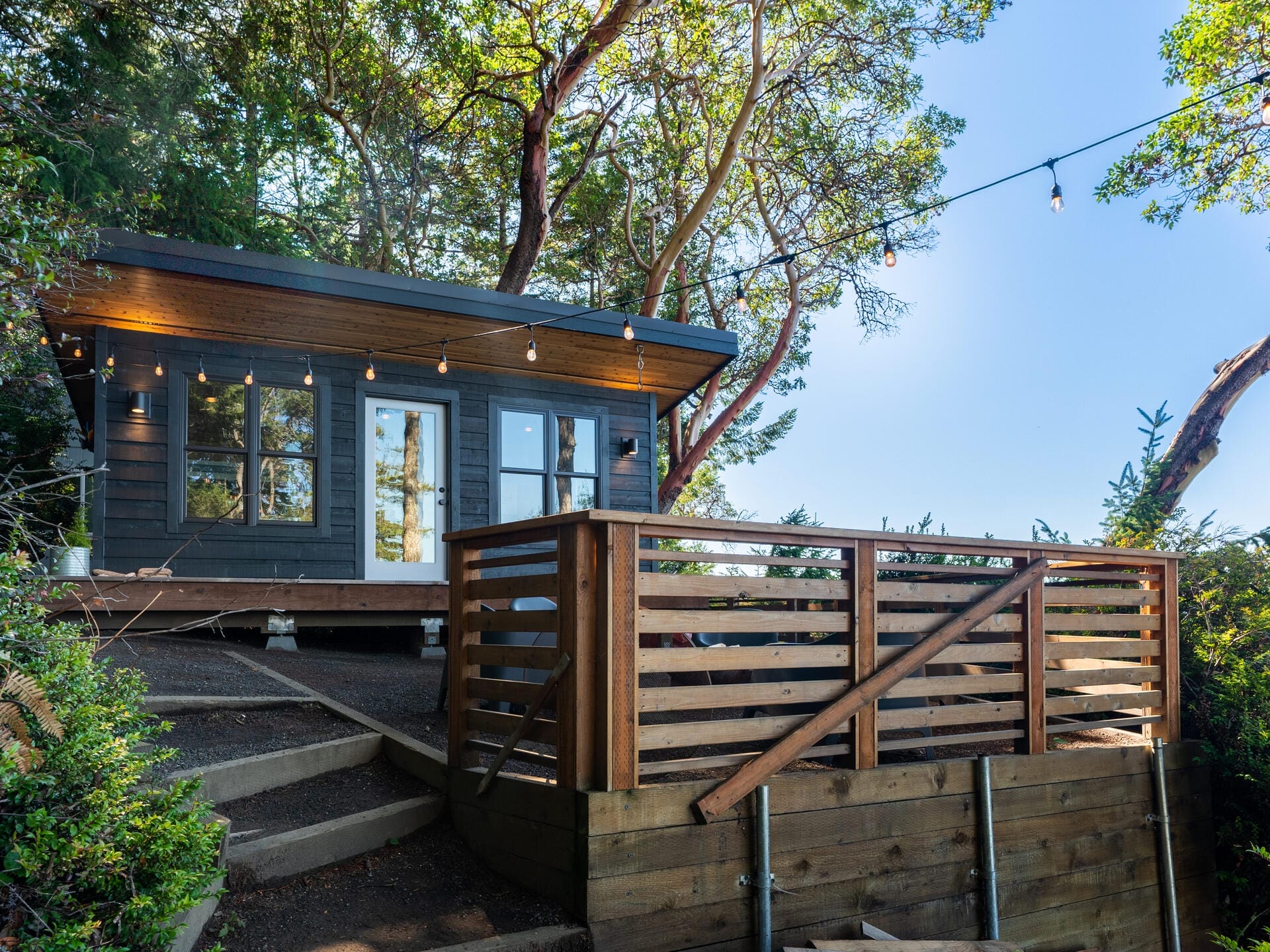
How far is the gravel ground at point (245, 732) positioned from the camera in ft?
13.4

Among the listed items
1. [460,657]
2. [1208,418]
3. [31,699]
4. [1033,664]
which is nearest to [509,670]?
[460,657]

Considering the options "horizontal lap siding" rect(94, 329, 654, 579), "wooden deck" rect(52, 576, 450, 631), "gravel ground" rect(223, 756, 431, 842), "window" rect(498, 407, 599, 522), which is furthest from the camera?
"window" rect(498, 407, 599, 522)

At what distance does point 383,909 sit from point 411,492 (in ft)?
18.8

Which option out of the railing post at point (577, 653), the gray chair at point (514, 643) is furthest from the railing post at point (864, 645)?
the gray chair at point (514, 643)

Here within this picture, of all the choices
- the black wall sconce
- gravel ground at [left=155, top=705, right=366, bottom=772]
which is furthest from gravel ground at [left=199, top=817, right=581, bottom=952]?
the black wall sconce

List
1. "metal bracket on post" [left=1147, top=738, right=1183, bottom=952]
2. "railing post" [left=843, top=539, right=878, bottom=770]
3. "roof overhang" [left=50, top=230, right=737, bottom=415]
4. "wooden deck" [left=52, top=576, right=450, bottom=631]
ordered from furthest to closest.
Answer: "wooden deck" [left=52, top=576, right=450, bottom=631], "roof overhang" [left=50, top=230, right=737, bottom=415], "metal bracket on post" [left=1147, top=738, right=1183, bottom=952], "railing post" [left=843, top=539, right=878, bottom=770]

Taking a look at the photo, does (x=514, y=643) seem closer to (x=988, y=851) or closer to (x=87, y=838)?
(x=988, y=851)

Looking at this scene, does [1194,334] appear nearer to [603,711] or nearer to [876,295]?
[876,295]

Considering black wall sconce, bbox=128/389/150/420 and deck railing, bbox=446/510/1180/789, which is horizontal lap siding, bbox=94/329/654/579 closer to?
black wall sconce, bbox=128/389/150/420

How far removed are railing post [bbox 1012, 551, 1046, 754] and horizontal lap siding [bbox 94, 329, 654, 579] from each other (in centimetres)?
541

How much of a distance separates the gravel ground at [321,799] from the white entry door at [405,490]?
424cm

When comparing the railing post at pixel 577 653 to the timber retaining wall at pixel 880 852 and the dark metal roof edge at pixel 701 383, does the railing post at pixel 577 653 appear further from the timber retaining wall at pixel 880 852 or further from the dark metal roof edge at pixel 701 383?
the dark metal roof edge at pixel 701 383

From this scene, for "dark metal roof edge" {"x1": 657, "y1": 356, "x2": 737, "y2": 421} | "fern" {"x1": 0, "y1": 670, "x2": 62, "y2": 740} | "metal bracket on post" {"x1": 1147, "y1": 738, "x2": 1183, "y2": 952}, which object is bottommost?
"metal bracket on post" {"x1": 1147, "y1": 738, "x2": 1183, "y2": 952}

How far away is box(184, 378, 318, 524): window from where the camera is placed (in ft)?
25.5
